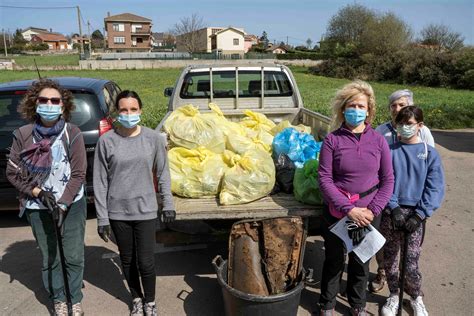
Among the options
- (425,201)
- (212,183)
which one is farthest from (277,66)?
(425,201)

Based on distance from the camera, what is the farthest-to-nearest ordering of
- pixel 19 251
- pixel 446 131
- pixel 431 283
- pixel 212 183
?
pixel 446 131 < pixel 19 251 < pixel 431 283 < pixel 212 183

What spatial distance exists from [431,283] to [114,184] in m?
3.00

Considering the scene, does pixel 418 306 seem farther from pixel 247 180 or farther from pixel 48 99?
pixel 48 99

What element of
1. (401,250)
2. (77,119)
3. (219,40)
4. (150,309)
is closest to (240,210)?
(150,309)

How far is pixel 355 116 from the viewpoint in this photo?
2896mm

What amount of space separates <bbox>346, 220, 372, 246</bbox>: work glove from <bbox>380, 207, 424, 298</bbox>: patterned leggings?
363 mm

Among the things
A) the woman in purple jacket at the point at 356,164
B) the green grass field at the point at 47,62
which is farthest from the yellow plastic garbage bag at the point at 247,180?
the green grass field at the point at 47,62

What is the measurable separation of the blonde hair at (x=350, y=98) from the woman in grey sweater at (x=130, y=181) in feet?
Answer: 4.44

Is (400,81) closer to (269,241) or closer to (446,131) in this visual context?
(446,131)

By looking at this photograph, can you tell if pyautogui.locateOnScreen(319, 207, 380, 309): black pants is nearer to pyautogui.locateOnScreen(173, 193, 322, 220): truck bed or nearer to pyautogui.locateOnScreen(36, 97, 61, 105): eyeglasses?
pyautogui.locateOnScreen(173, 193, 322, 220): truck bed

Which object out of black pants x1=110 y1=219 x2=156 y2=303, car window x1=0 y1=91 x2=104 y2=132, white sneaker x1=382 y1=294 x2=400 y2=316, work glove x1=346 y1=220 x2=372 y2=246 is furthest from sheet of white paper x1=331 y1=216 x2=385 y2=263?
car window x1=0 y1=91 x2=104 y2=132

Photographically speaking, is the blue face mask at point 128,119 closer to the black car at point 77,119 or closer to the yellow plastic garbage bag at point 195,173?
the yellow plastic garbage bag at point 195,173

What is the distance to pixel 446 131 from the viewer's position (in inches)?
451

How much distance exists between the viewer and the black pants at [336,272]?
122 inches
